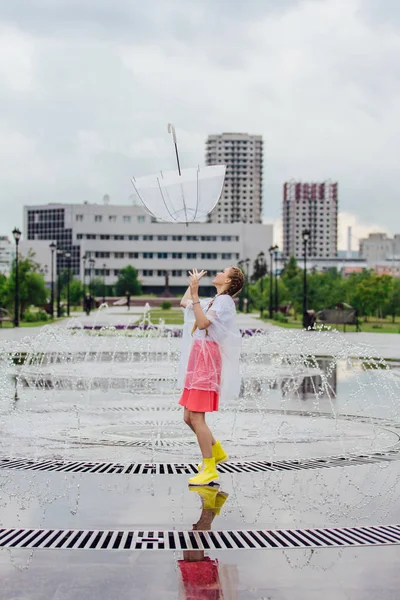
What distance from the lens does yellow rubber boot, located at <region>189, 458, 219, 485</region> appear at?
678 cm

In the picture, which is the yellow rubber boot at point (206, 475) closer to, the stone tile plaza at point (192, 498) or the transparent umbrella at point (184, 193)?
the stone tile plaza at point (192, 498)

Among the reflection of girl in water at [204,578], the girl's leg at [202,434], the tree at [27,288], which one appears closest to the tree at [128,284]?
the tree at [27,288]

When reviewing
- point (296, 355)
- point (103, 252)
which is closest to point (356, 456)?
point (296, 355)

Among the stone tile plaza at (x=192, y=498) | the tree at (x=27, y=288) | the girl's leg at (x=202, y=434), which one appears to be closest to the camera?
the stone tile plaza at (x=192, y=498)

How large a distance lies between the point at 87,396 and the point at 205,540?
333 inches

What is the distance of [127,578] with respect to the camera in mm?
4371

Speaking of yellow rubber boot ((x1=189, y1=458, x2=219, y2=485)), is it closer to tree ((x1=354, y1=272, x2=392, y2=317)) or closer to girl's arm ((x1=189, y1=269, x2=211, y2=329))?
girl's arm ((x1=189, y1=269, x2=211, y2=329))

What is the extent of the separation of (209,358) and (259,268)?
13265 centimetres

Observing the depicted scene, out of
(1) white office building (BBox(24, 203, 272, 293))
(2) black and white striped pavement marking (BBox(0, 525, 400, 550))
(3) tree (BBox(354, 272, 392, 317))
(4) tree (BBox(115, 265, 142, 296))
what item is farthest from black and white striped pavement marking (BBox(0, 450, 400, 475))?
(1) white office building (BBox(24, 203, 272, 293))

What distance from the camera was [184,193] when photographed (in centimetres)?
739

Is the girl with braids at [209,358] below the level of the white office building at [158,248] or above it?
below

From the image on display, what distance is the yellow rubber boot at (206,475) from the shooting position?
678cm

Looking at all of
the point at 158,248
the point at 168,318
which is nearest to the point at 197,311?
the point at 168,318

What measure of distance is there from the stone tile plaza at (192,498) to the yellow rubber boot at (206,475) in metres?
0.12
